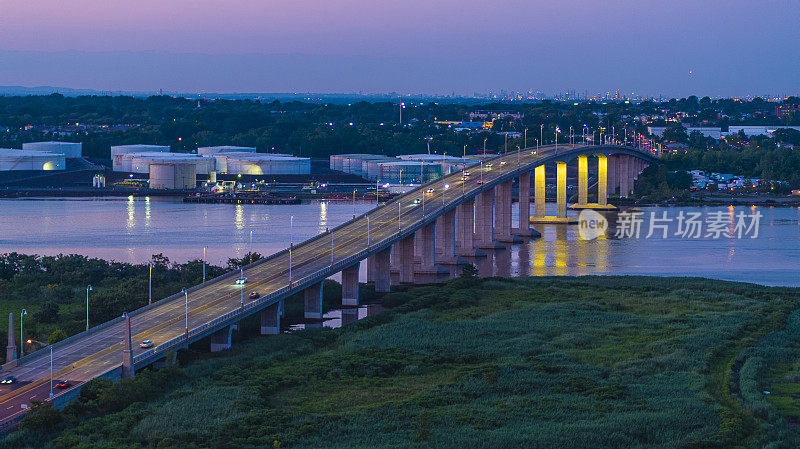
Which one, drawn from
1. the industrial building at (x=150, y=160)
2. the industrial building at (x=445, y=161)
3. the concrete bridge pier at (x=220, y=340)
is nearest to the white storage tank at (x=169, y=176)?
the industrial building at (x=150, y=160)

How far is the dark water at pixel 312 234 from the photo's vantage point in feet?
250

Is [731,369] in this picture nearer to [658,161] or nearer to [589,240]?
[589,240]

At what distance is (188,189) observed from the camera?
160 metres

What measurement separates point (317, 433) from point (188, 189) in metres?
131

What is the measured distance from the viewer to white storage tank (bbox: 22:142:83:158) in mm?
189125

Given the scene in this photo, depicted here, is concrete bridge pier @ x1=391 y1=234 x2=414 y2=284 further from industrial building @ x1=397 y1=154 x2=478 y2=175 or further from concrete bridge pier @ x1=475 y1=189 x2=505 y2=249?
industrial building @ x1=397 y1=154 x2=478 y2=175

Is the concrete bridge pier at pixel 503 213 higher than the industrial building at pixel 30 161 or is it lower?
lower

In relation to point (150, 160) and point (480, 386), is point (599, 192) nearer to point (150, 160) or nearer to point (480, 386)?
point (150, 160)

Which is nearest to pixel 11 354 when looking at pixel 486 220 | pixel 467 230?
pixel 467 230

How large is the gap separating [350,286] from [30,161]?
12468 centimetres

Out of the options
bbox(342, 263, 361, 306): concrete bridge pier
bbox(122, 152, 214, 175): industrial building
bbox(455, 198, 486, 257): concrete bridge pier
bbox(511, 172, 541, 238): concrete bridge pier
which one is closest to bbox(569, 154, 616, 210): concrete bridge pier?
bbox(511, 172, 541, 238): concrete bridge pier

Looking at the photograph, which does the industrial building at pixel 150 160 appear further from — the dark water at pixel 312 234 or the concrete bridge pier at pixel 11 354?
the concrete bridge pier at pixel 11 354

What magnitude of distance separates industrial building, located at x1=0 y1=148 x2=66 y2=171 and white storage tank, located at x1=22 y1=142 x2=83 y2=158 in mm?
13053

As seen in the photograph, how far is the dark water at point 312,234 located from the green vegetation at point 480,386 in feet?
66.3
